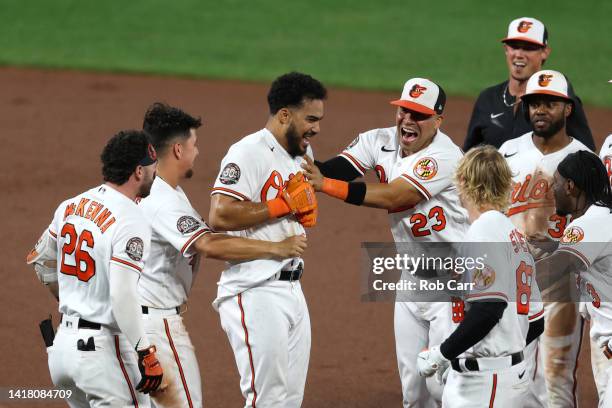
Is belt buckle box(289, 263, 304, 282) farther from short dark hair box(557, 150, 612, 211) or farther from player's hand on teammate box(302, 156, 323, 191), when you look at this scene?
short dark hair box(557, 150, 612, 211)

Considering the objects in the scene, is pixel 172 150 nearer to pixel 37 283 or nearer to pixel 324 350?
pixel 324 350

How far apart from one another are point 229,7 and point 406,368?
Result: 1784 cm

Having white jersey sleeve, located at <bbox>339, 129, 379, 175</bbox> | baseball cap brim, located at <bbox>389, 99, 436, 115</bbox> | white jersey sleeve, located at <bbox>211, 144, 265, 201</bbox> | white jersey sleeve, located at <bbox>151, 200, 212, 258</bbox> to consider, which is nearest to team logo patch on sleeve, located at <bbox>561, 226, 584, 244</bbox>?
baseball cap brim, located at <bbox>389, 99, 436, 115</bbox>

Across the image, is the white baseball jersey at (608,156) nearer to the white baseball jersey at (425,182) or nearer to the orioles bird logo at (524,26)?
the white baseball jersey at (425,182)

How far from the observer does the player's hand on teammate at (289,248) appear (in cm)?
533

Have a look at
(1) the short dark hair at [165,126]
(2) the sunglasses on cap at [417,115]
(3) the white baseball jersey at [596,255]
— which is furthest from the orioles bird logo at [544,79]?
(1) the short dark hair at [165,126]

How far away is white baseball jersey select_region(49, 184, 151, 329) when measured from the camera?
4.83m

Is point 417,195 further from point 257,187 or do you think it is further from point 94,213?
point 94,213

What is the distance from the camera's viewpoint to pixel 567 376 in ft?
20.5

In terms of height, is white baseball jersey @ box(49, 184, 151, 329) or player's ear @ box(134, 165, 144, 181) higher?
player's ear @ box(134, 165, 144, 181)

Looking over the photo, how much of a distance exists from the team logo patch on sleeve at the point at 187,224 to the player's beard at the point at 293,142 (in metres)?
0.68

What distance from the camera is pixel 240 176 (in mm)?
5344

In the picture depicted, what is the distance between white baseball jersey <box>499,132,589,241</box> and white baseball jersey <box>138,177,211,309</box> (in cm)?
212

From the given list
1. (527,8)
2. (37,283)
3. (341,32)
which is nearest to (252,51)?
(341,32)
